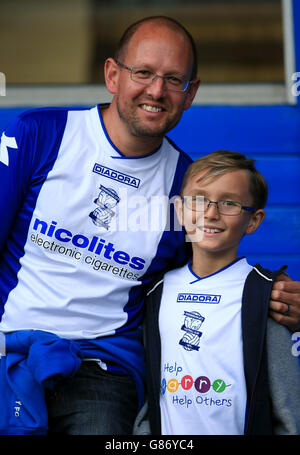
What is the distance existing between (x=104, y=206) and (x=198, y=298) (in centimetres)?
41

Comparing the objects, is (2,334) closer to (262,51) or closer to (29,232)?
(29,232)

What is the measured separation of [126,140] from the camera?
2.01m

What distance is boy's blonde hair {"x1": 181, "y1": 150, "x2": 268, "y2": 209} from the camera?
1902 millimetres

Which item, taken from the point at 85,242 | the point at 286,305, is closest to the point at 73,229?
the point at 85,242

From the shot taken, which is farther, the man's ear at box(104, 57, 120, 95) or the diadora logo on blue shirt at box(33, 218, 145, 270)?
the man's ear at box(104, 57, 120, 95)

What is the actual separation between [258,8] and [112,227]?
2.47 m

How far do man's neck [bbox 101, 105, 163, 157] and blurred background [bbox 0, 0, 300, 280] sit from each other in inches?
49.8

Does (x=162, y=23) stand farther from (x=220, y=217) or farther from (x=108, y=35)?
(x=108, y=35)

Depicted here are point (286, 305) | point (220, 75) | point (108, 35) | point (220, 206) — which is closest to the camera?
point (286, 305)

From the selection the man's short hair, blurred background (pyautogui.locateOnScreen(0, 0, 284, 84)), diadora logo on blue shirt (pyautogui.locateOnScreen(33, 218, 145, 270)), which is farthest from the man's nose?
blurred background (pyautogui.locateOnScreen(0, 0, 284, 84))

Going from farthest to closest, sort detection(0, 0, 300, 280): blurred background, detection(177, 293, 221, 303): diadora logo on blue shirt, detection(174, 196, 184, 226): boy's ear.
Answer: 1. detection(0, 0, 300, 280): blurred background
2. detection(174, 196, 184, 226): boy's ear
3. detection(177, 293, 221, 303): diadora logo on blue shirt

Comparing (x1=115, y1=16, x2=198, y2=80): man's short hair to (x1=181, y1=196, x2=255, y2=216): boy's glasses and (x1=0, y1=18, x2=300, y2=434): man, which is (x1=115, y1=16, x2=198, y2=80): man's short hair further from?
(x1=181, y1=196, x2=255, y2=216): boy's glasses

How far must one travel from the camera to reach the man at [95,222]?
75.5 inches

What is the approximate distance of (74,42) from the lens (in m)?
4.72
